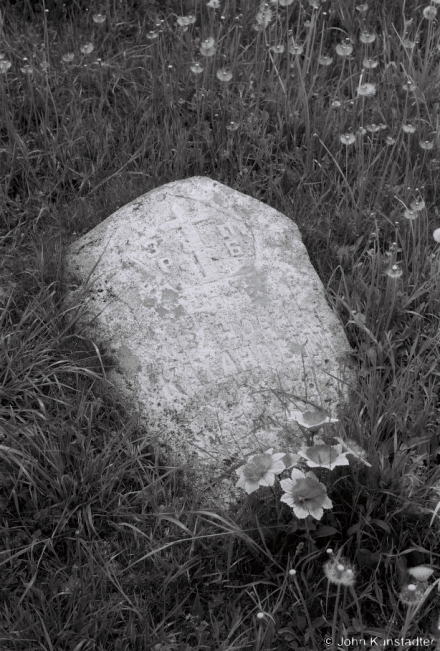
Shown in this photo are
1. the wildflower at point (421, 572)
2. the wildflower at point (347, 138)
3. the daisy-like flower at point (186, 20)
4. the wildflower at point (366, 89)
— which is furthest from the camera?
the daisy-like flower at point (186, 20)

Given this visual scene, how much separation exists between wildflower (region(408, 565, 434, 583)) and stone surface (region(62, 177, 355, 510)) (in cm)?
54

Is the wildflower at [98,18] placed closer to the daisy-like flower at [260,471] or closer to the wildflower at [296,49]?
the wildflower at [296,49]

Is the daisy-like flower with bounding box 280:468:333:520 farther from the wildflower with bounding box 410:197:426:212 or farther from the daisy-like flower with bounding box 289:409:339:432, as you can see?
the wildflower with bounding box 410:197:426:212

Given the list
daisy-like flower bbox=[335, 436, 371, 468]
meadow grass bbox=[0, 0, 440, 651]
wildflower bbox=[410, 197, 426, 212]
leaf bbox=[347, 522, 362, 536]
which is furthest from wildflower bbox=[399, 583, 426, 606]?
wildflower bbox=[410, 197, 426, 212]

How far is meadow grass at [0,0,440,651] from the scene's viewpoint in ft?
7.01

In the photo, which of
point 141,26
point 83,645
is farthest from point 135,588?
point 141,26

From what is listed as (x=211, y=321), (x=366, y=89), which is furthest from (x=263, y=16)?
(x=211, y=321)

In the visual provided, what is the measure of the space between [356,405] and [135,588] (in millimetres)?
886

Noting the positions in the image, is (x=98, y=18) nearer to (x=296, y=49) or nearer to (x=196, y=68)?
(x=196, y=68)

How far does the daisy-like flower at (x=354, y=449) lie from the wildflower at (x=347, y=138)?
1490 mm

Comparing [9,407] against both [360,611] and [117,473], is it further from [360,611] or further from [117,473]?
[360,611]

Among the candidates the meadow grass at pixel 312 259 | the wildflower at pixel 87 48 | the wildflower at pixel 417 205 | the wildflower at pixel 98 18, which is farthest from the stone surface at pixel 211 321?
the wildflower at pixel 98 18

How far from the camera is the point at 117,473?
237 centimetres

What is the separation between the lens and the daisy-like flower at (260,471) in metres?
2.10
